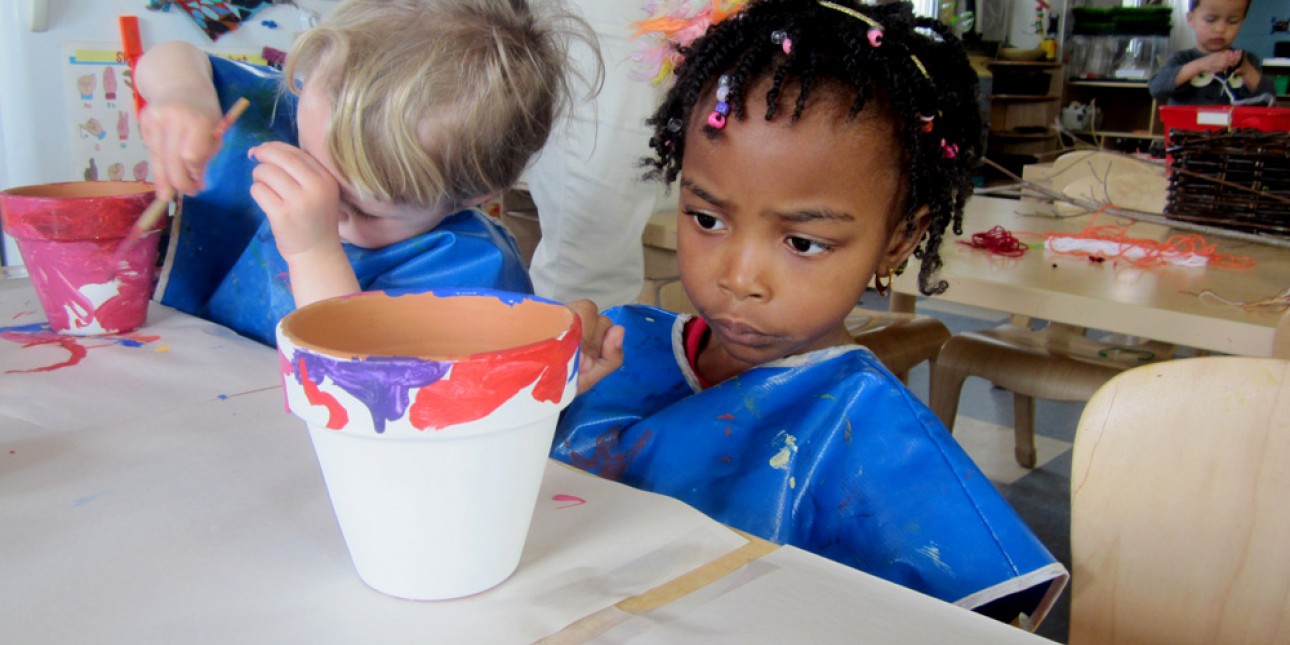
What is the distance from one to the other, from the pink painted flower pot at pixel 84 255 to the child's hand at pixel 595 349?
1.40 feet

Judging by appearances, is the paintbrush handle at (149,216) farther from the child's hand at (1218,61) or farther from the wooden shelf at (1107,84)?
the wooden shelf at (1107,84)

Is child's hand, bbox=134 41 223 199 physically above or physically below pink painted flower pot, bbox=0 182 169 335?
above

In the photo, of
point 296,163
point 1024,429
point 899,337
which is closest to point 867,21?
point 296,163

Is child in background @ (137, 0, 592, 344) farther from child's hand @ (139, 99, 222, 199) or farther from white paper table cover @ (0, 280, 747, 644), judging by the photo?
white paper table cover @ (0, 280, 747, 644)

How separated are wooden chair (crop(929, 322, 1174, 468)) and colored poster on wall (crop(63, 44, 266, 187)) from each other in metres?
1.63

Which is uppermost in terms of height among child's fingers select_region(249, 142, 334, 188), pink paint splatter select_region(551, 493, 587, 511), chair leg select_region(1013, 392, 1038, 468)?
child's fingers select_region(249, 142, 334, 188)

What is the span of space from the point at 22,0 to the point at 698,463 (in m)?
1.78

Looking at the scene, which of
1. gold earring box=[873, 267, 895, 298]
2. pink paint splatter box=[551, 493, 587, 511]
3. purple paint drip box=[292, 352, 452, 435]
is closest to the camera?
purple paint drip box=[292, 352, 452, 435]

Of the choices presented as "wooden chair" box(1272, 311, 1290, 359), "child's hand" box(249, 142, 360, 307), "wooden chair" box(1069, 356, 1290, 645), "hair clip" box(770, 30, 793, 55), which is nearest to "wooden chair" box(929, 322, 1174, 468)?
"wooden chair" box(1272, 311, 1290, 359)

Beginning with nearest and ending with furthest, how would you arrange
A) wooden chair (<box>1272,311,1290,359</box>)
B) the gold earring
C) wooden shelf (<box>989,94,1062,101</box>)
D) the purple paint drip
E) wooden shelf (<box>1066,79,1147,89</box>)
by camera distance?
the purple paint drip
the gold earring
wooden chair (<box>1272,311,1290,359</box>)
wooden shelf (<box>989,94,1062,101</box>)
wooden shelf (<box>1066,79,1147,89</box>)

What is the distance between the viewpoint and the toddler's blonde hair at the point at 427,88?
88cm

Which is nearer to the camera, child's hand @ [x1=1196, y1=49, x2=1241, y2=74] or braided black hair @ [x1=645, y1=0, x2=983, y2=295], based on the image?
braided black hair @ [x1=645, y1=0, x2=983, y2=295]

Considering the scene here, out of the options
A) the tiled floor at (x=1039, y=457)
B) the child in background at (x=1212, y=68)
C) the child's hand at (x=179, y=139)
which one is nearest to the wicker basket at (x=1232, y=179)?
the tiled floor at (x=1039, y=457)

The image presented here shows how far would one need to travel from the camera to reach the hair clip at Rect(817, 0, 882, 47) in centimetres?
81
